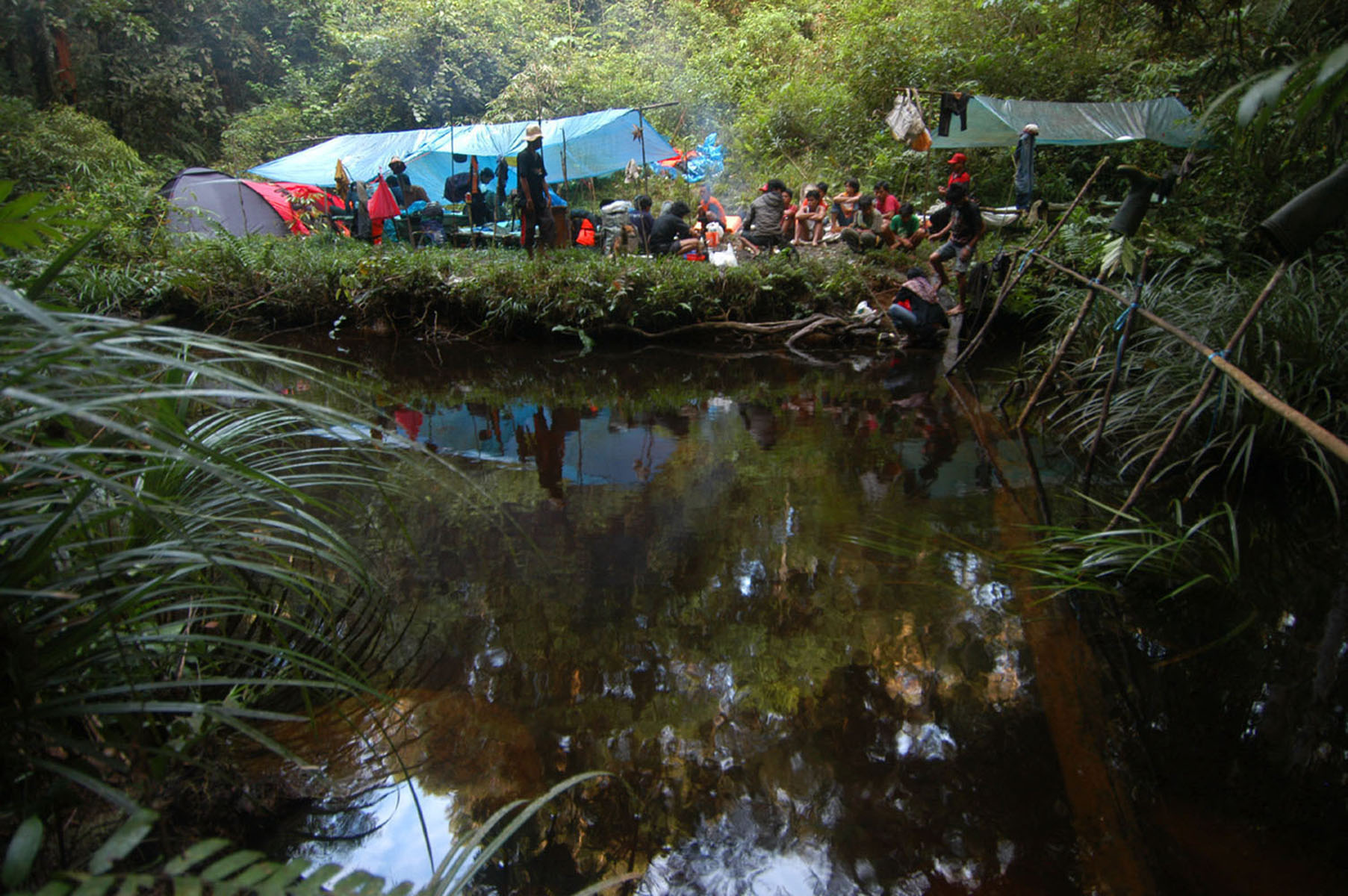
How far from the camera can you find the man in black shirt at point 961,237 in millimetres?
7484

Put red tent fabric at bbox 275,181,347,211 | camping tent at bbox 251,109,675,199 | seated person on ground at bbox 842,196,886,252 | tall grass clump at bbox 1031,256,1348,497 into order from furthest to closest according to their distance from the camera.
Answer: red tent fabric at bbox 275,181,347,211 < camping tent at bbox 251,109,675,199 < seated person on ground at bbox 842,196,886,252 < tall grass clump at bbox 1031,256,1348,497

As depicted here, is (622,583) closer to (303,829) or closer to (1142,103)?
(303,829)

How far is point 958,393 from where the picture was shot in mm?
6277

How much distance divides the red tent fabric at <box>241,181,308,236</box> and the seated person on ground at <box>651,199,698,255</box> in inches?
242

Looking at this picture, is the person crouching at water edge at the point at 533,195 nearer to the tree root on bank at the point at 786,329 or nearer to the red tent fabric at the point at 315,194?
the tree root on bank at the point at 786,329

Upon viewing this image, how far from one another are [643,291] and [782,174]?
285 inches

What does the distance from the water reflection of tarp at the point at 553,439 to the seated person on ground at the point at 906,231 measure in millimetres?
5425

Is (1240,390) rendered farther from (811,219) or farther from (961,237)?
(811,219)

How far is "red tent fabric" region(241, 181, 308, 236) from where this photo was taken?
12.8 m

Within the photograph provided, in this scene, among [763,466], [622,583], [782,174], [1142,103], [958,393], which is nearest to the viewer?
[622,583]

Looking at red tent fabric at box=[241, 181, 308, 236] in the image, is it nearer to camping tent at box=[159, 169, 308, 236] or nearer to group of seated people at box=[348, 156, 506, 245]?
camping tent at box=[159, 169, 308, 236]

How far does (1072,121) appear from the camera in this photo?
10938 mm

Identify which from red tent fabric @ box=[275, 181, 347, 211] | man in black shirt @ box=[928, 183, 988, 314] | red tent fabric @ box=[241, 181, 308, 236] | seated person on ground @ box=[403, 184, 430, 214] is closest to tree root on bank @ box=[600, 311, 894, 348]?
man in black shirt @ box=[928, 183, 988, 314]

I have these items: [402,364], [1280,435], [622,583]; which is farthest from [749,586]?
[402,364]
